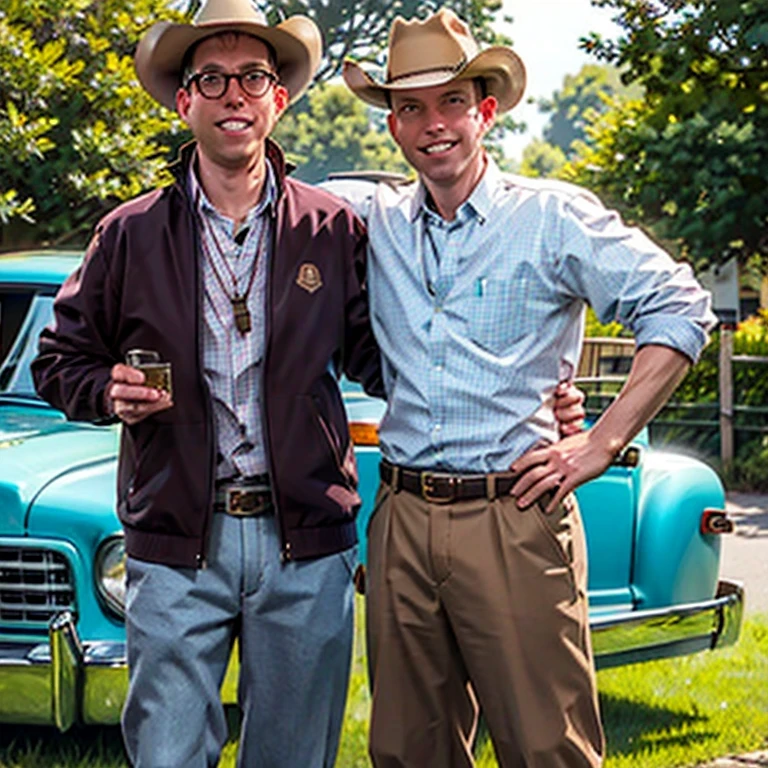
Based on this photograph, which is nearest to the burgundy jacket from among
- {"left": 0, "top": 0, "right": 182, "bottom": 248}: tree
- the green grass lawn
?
the green grass lawn

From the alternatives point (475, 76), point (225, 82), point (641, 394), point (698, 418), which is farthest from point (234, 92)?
point (698, 418)

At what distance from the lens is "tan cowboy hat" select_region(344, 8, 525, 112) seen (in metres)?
3.66

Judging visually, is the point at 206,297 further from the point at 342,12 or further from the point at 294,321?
the point at 342,12

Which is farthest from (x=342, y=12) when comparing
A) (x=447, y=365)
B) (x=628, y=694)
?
(x=447, y=365)

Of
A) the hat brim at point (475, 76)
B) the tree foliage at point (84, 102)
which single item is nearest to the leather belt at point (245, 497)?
the hat brim at point (475, 76)

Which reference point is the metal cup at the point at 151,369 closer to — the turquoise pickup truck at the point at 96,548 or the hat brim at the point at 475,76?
the hat brim at the point at 475,76

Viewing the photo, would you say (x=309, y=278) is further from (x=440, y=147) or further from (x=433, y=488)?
(x=433, y=488)

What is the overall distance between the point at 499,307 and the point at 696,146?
15602mm

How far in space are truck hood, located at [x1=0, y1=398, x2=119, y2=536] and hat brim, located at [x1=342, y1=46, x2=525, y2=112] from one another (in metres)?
1.57

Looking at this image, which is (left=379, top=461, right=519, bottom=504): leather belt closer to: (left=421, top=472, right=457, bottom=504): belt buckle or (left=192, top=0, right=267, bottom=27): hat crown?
(left=421, top=472, right=457, bottom=504): belt buckle

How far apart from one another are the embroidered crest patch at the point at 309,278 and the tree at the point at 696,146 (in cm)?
754

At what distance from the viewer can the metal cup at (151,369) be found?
11.0ft

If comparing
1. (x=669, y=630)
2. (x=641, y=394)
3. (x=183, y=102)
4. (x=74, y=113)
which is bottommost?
(x=669, y=630)

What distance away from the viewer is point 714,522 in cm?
577
